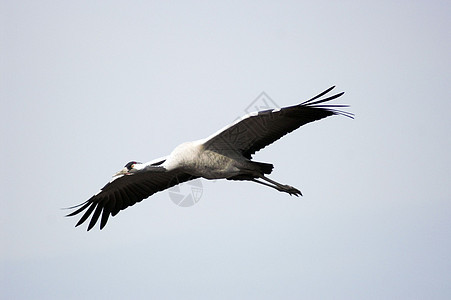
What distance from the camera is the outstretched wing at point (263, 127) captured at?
9.61 metres

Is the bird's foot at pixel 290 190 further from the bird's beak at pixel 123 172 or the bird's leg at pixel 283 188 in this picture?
the bird's beak at pixel 123 172

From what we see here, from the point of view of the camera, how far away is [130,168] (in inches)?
429

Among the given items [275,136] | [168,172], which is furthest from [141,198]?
[275,136]

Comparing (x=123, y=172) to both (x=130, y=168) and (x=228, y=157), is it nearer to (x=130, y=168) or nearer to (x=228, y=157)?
(x=130, y=168)

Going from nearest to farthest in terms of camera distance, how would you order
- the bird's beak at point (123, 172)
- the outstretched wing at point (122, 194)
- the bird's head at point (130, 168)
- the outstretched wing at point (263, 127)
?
the outstretched wing at point (263, 127) → the bird's head at point (130, 168) → the bird's beak at point (123, 172) → the outstretched wing at point (122, 194)

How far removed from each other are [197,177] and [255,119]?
230 centimetres

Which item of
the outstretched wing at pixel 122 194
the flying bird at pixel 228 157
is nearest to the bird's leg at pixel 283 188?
the flying bird at pixel 228 157

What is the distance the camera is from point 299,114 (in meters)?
9.97

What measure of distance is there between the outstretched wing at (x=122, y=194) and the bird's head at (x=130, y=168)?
0.78 metres

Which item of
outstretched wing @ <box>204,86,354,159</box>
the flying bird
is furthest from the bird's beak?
outstretched wing @ <box>204,86,354,159</box>

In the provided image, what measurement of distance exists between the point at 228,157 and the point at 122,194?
259cm

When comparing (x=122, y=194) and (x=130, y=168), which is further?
(x=122, y=194)

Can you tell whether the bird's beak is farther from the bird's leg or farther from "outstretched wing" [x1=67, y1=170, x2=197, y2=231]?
the bird's leg

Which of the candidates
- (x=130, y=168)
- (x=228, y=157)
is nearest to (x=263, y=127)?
(x=228, y=157)
